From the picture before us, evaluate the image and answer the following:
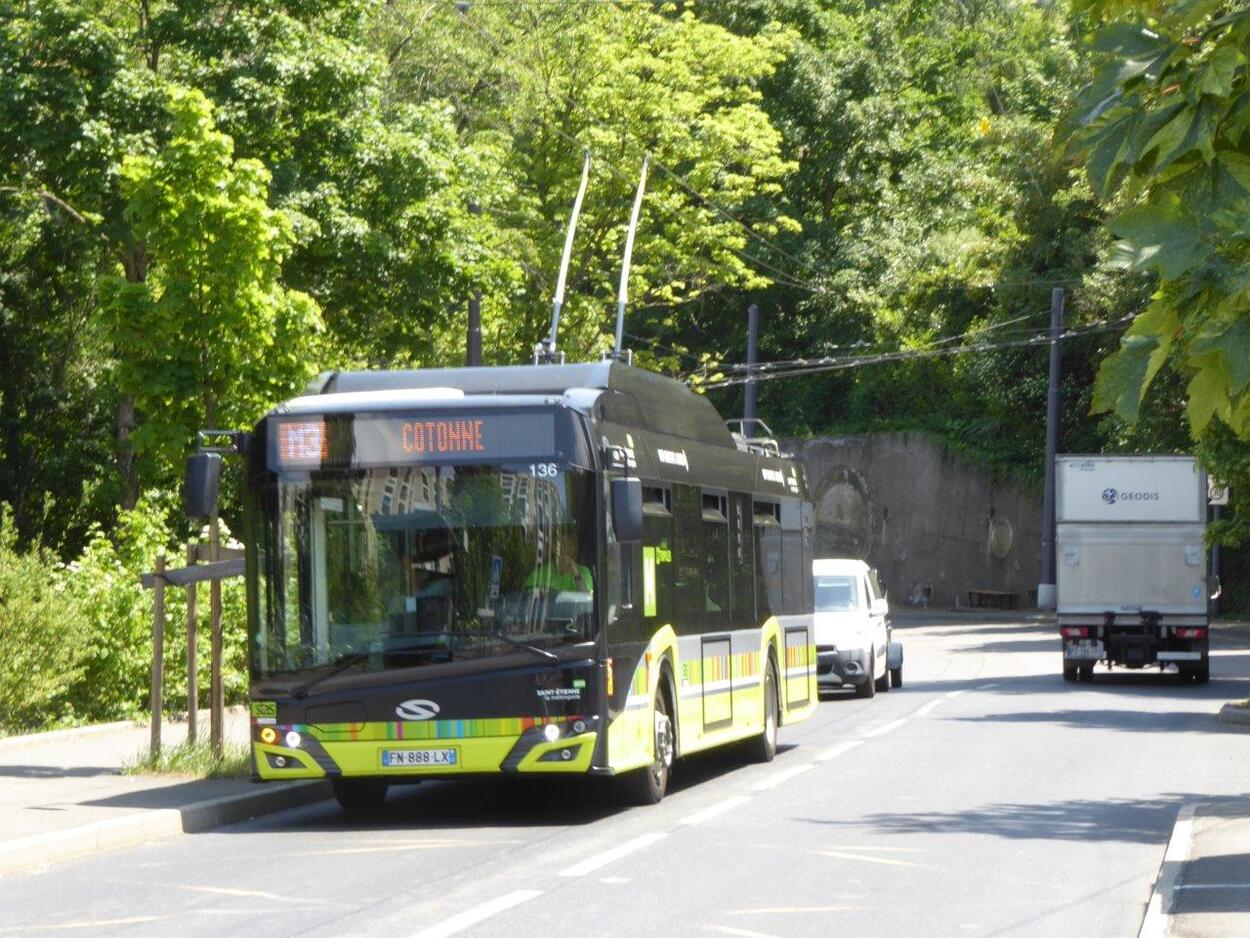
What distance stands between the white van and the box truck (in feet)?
10.8

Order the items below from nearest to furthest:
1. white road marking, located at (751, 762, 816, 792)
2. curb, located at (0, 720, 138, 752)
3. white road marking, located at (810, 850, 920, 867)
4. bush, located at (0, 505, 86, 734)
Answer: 1. white road marking, located at (810, 850, 920, 867)
2. white road marking, located at (751, 762, 816, 792)
3. curb, located at (0, 720, 138, 752)
4. bush, located at (0, 505, 86, 734)

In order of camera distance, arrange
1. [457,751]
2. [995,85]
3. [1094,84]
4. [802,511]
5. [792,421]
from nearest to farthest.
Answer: [1094,84], [457,751], [802,511], [792,421], [995,85]

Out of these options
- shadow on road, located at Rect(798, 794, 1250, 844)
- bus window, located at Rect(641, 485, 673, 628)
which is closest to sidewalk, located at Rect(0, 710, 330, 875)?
bus window, located at Rect(641, 485, 673, 628)

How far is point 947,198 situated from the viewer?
203ft

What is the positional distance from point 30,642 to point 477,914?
1059 centimetres

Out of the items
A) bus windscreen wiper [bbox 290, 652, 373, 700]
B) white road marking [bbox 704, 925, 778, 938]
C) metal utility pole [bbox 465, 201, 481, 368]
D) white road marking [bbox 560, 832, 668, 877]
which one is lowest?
white road marking [bbox 560, 832, 668, 877]

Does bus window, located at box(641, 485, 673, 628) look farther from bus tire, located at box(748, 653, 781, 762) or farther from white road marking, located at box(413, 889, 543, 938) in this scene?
white road marking, located at box(413, 889, 543, 938)

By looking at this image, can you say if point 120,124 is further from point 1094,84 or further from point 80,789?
point 1094,84

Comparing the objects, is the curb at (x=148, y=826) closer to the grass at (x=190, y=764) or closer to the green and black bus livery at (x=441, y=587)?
the green and black bus livery at (x=441, y=587)

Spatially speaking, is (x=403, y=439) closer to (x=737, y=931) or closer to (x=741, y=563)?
(x=741, y=563)

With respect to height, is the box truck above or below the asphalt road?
above

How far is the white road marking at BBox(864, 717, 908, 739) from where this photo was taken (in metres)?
20.8

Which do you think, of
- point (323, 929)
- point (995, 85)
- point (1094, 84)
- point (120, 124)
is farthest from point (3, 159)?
point (995, 85)

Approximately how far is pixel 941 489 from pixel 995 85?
16918mm
